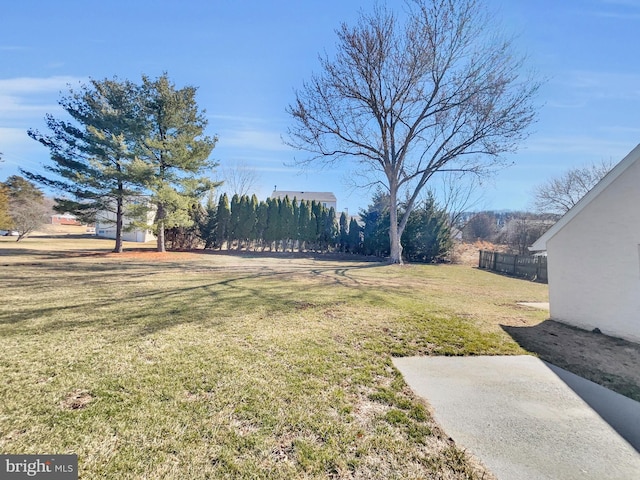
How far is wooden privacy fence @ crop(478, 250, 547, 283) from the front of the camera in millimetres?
11875

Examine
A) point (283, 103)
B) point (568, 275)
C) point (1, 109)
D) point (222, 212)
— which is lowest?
point (568, 275)

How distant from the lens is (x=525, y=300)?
24.5ft

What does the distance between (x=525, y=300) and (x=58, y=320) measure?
34.5 ft

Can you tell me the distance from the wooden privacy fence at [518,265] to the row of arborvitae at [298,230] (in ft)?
9.56

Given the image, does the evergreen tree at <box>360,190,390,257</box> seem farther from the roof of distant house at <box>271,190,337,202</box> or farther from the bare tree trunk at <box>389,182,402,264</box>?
the roof of distant house at <box>271,190,337,202</box>

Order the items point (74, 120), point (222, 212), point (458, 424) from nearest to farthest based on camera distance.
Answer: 1. point (458, 424)
2. point (74, 120)
3. point (222, 212)

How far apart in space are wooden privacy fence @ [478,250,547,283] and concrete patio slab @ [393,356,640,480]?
11208mm

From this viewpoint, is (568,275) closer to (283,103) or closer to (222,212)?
(283,103)

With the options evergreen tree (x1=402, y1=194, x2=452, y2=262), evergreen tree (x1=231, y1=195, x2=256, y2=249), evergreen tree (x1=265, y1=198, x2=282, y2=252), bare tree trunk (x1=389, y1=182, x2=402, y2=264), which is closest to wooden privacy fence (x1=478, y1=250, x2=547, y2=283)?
evergreen tree (x1=402, y1=194, x2=452, y2=262)

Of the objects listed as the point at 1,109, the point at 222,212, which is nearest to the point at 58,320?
the point at 1,109

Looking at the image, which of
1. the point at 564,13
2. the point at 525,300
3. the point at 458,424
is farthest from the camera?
the point at 525,300

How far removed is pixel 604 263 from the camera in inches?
176

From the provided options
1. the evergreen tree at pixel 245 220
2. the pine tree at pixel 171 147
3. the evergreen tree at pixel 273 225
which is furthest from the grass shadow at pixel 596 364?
the evergreen tree at pixel 245 220

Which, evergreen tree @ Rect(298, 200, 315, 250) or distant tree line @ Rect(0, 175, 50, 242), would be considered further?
evergreen tree @ Rect(298, 200, 315, 250)
